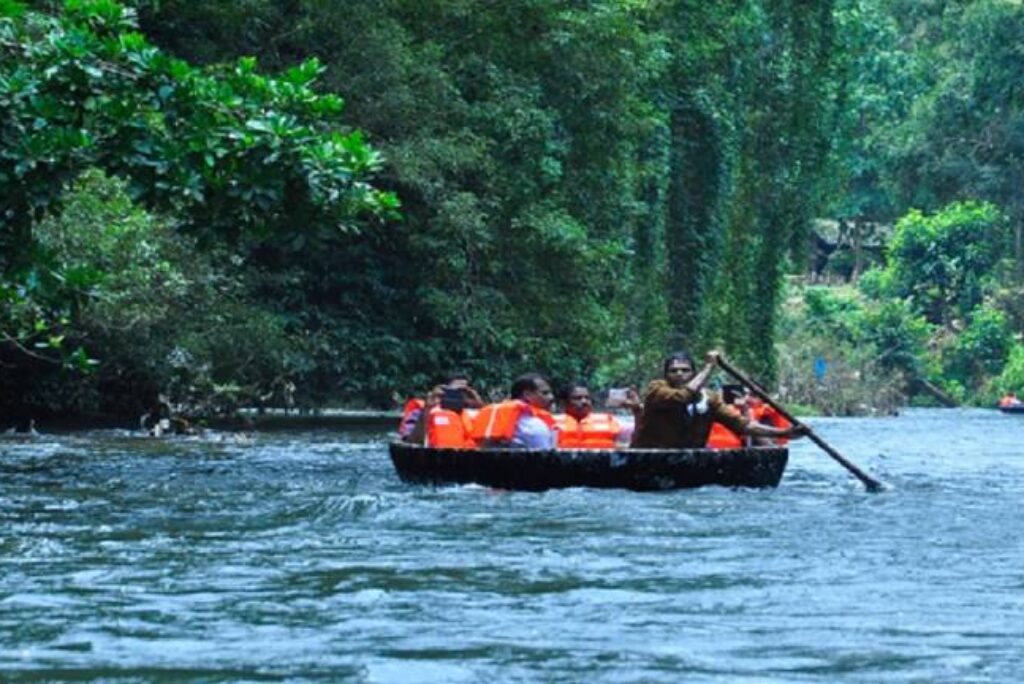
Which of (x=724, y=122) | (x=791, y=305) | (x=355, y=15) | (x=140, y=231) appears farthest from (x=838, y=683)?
(x=791, y=305)

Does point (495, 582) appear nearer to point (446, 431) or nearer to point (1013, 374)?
point (446, 431)

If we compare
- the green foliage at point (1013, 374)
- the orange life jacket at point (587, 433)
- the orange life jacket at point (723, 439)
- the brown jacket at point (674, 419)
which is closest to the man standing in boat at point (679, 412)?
the brown jacket at point (674, 419)

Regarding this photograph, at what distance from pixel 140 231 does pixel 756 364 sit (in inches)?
837

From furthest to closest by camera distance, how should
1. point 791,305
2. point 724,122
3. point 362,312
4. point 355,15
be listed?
1. point 791,305
2. point 724,122
3. point 362,312
4. point 355,15

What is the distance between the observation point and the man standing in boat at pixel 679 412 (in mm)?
19953

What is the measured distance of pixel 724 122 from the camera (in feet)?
142

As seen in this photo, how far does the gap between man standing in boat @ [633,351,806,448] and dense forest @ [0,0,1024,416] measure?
3.16m

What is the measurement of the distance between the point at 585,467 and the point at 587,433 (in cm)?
129

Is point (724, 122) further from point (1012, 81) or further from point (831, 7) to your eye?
point (1012, 81)

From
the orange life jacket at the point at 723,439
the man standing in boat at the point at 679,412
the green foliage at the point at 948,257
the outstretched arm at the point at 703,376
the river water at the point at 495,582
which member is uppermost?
the green foliage at the point at 948,257

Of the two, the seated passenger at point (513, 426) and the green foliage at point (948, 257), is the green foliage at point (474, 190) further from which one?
the green foliage at point (948, 257)

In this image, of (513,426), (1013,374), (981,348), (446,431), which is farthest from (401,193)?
(981,348)

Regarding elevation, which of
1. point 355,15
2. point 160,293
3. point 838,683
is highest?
point 355,15

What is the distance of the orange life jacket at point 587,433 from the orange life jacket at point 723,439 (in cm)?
108
